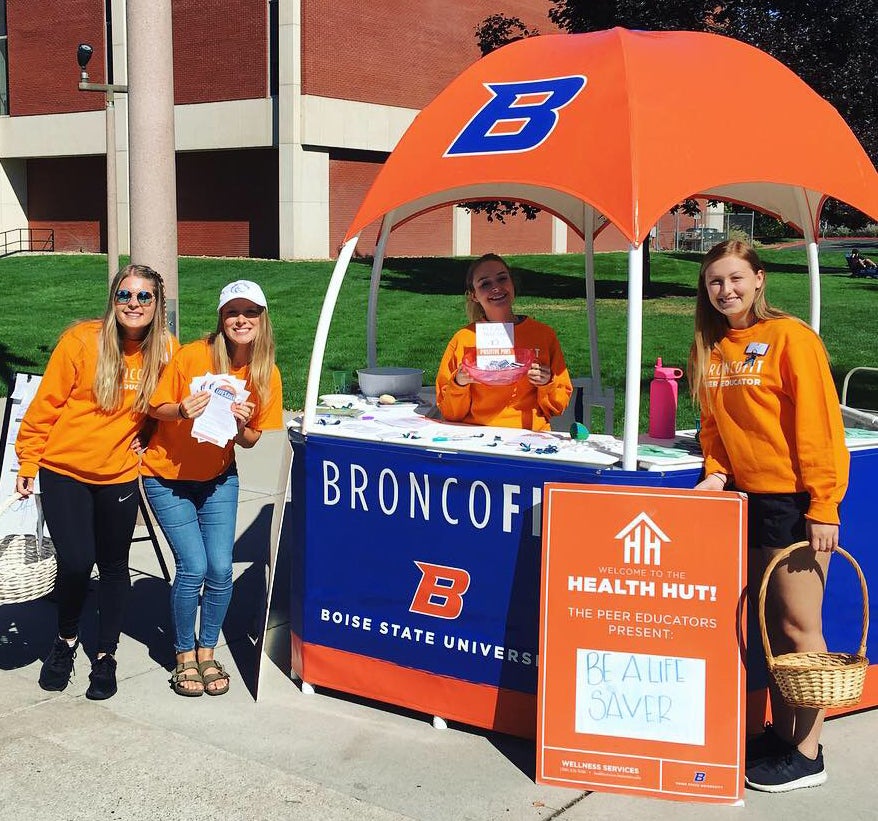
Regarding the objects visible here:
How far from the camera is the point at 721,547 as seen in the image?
414cm

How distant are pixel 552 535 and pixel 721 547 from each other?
0.62 metres

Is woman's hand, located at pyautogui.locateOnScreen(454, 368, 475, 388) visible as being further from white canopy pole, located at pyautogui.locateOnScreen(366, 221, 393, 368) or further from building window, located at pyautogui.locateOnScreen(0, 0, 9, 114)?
building window, located at pyautogui.locateOnScreen(0, 0, 9, 114)

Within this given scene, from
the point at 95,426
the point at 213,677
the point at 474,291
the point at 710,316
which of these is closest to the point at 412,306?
the point at 474,291

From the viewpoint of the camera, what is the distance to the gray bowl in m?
6.45

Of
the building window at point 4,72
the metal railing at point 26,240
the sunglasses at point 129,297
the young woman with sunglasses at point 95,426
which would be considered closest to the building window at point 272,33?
the metal railing at point 26,240

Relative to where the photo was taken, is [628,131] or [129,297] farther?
[129,297]

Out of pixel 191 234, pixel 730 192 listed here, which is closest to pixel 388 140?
pixel 191 234

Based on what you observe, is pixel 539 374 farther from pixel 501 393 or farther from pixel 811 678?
pixel 811 678

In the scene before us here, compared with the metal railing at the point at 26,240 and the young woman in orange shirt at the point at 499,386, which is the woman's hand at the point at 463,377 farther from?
→ the metal railing at the point at 26,240

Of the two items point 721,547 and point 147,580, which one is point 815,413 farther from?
point 147,580

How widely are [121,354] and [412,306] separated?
17312mm

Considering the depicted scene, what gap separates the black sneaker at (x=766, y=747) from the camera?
4.33m

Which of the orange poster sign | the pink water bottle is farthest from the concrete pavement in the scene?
the pink water bottle

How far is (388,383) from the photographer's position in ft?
21.2
